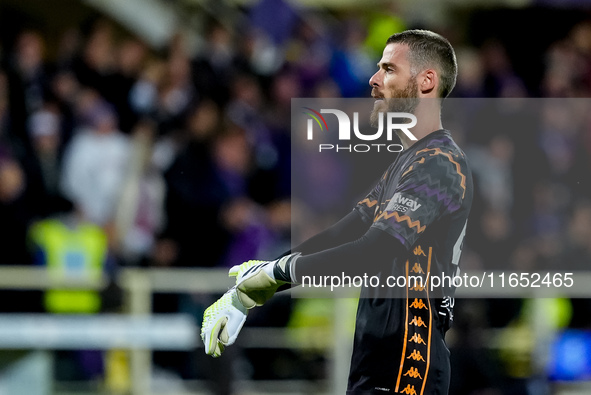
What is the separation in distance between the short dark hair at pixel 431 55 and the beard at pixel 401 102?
58mm

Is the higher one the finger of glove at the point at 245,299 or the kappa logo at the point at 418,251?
the kappa logo at the point at 418,251

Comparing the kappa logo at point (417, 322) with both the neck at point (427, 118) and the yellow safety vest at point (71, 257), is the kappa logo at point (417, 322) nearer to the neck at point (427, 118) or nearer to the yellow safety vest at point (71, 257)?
the neck at point (427, 118)

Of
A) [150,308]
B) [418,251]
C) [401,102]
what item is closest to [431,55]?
[401,102]

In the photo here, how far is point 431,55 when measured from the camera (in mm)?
4125

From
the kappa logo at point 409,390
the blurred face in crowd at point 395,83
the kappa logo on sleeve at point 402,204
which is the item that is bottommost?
the kappa logo at point 409,390

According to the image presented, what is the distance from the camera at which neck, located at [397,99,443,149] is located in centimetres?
419

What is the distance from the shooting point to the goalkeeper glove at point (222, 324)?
412 centimetres

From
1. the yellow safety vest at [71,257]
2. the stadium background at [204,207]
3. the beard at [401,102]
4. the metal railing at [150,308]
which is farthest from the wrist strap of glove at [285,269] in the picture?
the yellow safety vest at [71,257]

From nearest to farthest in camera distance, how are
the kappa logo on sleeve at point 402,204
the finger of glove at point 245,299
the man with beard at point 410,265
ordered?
the kappa logo on sleeve at point 402,204
the man with beard at point 410,265
the finger of glove at point 245,299

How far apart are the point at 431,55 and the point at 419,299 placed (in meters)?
0.95

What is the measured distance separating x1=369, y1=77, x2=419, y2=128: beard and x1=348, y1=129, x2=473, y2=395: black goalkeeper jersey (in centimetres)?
15

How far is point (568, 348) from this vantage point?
31.0ft

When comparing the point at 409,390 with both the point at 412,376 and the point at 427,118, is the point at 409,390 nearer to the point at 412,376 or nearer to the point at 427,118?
the point at 412,376
